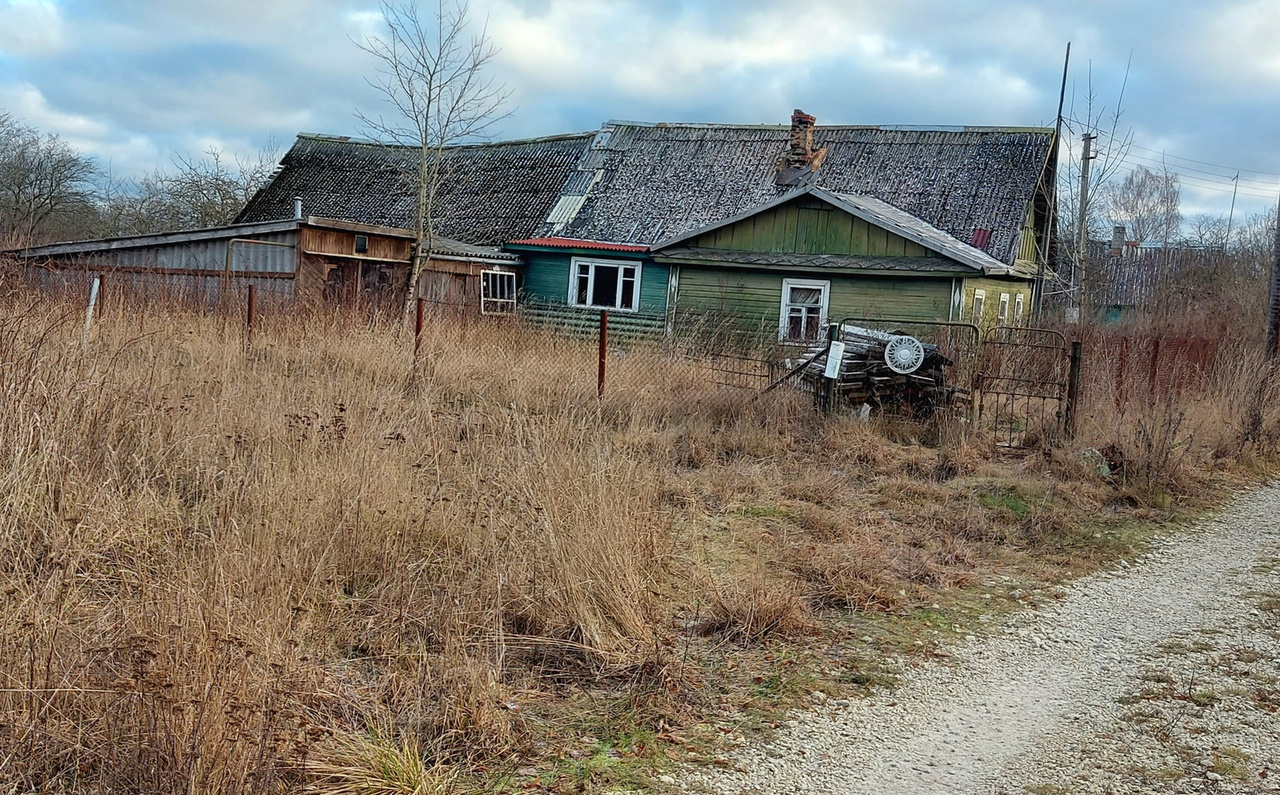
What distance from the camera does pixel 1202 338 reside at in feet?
48.0

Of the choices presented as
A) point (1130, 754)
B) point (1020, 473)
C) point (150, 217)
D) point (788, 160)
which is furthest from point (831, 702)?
point (150, 217)

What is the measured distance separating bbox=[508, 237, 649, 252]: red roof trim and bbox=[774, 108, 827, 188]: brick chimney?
183 inches

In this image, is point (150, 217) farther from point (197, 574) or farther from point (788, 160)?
point (197, 574)

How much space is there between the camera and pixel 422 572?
509 centimetres

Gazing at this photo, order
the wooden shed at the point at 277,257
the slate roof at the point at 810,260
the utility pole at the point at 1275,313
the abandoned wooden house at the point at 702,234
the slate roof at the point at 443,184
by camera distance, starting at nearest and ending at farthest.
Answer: the utility pole at the point at 1275,313, the wooden shed at the point at 277,257, the abandoned wooden house at the point at 702,234, the slate roof at the point at 810,260, the slate roof at the point at 443,184

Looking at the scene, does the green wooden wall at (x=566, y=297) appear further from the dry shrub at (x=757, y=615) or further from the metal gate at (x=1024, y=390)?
the dry shrub at (x=757, y=615)

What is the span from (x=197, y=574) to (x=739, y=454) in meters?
6.16

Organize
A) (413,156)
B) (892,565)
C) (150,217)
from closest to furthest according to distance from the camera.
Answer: (892,565)
(413,156)
(150,217)

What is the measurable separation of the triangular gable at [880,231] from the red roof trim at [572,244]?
76cm

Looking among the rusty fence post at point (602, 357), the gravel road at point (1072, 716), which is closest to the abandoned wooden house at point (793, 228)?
the rusty fence post at point (602, 357)

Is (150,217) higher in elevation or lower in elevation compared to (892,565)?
higher

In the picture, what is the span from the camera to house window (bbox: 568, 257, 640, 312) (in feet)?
75.9

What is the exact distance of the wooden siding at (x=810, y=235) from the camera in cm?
2025

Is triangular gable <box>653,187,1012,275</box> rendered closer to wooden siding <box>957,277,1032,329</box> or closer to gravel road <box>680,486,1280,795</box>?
wooden siding <box>957,277,1032,329</box>
